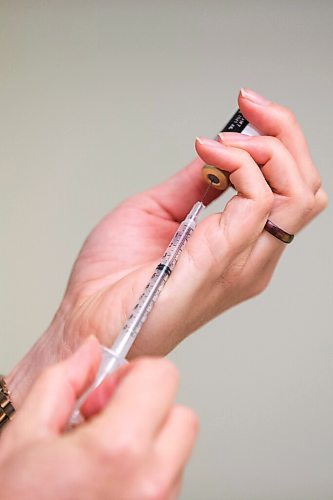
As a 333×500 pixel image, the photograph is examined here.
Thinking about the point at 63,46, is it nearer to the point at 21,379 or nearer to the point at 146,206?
the point at 146,206

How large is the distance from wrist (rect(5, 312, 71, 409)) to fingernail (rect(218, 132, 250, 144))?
35 cm

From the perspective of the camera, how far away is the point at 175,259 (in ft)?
2.51

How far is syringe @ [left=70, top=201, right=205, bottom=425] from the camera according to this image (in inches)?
21.8

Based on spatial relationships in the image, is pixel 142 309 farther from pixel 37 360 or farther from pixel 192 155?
pixel 192 155

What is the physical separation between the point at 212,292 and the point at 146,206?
26 cm

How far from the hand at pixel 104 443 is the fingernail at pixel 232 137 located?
40cm

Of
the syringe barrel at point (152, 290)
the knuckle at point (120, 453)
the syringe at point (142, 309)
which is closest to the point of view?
the knuckle at point (120, 453)

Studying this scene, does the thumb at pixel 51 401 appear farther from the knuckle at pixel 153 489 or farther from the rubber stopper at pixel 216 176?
the rubber stopper at pixel 216 176

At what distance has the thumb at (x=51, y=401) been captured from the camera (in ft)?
1.36

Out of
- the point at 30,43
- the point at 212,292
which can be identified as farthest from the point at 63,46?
the point at 212,292

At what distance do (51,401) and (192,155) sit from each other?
966 millimetres

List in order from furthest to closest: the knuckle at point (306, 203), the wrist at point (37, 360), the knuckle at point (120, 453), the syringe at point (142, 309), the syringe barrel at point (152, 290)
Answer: the wrist at point (37, 360) → the knuckle at point (306, 203) → the syringe barrel at point (152, 290) → the syringe at point (142, 309) → the knuckle at point (120, 453)

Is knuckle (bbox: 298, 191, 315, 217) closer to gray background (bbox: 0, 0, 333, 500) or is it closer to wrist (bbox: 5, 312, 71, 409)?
wrist (bbox: 5, 312, 71, 409)

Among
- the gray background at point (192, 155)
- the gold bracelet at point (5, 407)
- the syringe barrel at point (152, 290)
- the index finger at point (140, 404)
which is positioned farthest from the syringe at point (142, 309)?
the gray background at point (192, 155)
